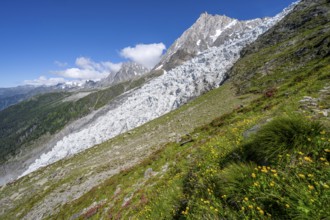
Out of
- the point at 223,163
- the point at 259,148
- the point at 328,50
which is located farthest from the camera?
the point at 328,50

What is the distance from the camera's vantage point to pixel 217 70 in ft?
224

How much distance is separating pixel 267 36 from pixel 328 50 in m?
37.1

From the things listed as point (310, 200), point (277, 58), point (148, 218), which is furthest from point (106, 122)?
point (310, 200)

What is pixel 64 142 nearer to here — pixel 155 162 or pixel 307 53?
pixel 155 162

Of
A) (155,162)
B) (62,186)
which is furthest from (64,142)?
(155,162)

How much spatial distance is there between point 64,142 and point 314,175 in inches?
3939

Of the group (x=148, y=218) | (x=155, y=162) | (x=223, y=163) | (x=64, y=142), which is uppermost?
(x=223, y=163)

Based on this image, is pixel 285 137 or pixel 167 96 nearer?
pixel 285 137

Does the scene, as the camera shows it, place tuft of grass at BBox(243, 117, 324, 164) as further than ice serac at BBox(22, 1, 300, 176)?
No

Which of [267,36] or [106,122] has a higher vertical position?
[267,36]

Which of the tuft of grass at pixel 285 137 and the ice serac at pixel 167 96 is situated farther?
the ice serac at pixel 167 96

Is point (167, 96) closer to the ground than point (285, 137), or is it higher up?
closer to the ground

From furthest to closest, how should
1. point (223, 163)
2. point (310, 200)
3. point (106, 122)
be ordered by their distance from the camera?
point (106, 122), point (223, 163), point (310, 200)

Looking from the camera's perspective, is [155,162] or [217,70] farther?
[217,70]
